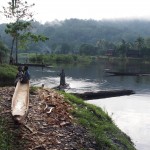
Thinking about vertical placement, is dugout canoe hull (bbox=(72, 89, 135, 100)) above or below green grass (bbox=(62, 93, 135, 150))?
below

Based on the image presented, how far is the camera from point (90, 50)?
18312 centimetres

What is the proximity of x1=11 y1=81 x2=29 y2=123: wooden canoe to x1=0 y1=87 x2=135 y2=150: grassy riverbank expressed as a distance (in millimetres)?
357

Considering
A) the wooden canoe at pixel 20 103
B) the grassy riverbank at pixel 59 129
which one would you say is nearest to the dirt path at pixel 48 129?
the grassy riverbank at pixel 59 129

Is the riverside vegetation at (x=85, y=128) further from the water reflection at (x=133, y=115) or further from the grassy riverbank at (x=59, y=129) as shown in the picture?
the water reflection at (x=133, y=115)

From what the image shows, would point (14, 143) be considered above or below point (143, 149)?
above

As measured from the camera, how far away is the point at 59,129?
14.0 meters

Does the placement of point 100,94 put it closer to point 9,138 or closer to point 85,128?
point 85,128

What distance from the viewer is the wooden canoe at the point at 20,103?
43.8ft

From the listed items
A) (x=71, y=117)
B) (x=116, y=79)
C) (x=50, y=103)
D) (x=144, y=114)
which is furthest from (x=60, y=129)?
(x=116, y=79)

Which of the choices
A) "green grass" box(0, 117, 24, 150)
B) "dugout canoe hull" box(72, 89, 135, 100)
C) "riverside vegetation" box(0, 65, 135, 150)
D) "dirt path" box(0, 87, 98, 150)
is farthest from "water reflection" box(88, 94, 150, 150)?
"green grass" box(0, 117, 24, 150)

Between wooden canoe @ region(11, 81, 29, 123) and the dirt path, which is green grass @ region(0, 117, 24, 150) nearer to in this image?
the dirt path

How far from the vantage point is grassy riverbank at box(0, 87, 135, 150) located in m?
12.6

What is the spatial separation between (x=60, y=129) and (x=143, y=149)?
7.68 meters

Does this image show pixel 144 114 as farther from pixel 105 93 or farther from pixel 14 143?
pixel 14 143
